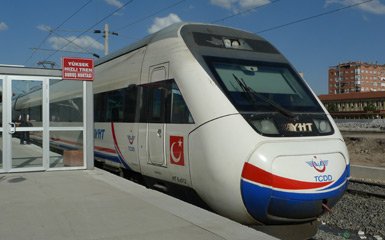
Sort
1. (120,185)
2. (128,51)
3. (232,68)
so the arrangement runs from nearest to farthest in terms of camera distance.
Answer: (232,68), (120,185), (128,51)

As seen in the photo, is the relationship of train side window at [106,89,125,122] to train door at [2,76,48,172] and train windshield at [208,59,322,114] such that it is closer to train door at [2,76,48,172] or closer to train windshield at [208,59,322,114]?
train door at [2,76,48,172]

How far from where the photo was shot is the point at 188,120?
7078 millimetres

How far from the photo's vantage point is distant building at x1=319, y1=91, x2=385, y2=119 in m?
106

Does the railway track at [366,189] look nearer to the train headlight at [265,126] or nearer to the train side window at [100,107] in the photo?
the train headlight at [265,126]

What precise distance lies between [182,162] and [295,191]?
6.21ft

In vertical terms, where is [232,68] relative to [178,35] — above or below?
below

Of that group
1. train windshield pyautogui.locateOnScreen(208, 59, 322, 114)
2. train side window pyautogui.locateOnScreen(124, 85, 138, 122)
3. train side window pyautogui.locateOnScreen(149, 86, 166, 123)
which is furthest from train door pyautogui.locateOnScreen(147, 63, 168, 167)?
train windshield pyautogui.locateOnScreen(208, 59, 322, 114)

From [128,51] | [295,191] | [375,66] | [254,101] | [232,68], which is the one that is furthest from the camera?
[375,66]

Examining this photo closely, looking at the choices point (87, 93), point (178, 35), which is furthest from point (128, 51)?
point (178, 35)

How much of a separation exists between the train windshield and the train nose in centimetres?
85

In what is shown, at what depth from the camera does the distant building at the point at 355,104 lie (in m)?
106

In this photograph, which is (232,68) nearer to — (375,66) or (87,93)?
(87,93)

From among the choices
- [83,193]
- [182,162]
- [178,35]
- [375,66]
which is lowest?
[83,193]

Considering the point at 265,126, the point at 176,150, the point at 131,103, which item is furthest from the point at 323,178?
the point at 131,103
